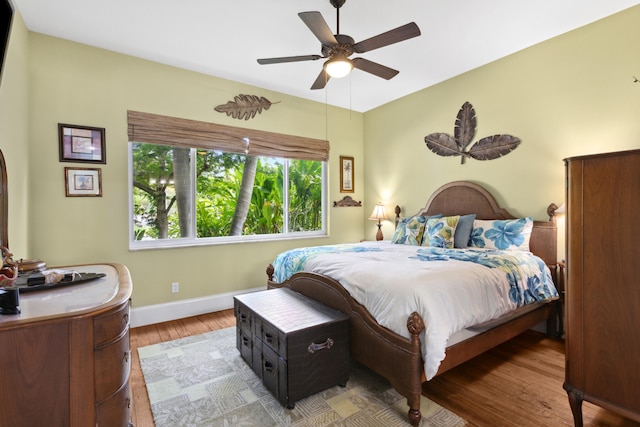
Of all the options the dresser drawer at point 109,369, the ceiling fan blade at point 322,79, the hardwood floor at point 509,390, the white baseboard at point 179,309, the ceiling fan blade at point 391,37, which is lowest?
the hardwood floor at point 509,390

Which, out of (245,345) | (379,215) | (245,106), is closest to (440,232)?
(379,215)

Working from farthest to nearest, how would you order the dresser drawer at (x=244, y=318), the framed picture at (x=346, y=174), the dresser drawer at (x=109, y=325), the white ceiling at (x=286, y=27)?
the framed picture at (x=346, y=174) < the white ceiling at (x=286, y=27) < the dresser drawer at (x=244, y=318) < the dresser drawer at (x=109, y=325)

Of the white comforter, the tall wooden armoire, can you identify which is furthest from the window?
the tall wooden armoire

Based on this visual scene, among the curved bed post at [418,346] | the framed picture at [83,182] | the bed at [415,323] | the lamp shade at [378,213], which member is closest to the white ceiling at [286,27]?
the framed picture at [83,182]

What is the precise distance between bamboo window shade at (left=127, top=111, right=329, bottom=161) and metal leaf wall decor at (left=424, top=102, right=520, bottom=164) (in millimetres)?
1590

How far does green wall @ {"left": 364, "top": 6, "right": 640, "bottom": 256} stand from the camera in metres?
2.68

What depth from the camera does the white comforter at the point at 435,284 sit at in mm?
1811

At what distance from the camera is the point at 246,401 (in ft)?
6.55

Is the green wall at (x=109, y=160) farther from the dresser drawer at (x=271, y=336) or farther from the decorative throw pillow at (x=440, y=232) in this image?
the decorative throw pillow at (x=440, y=232)

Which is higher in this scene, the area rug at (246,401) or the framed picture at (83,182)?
the framed picture at (83,182)

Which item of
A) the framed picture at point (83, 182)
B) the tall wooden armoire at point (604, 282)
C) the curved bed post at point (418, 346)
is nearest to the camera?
the tall wooden armoire at point (604, 282)

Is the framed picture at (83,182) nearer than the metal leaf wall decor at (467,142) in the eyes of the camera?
Yes

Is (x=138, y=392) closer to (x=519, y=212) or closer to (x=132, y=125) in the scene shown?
(x=132, y=125)

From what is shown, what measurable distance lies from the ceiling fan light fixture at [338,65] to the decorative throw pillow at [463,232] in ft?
6.76
